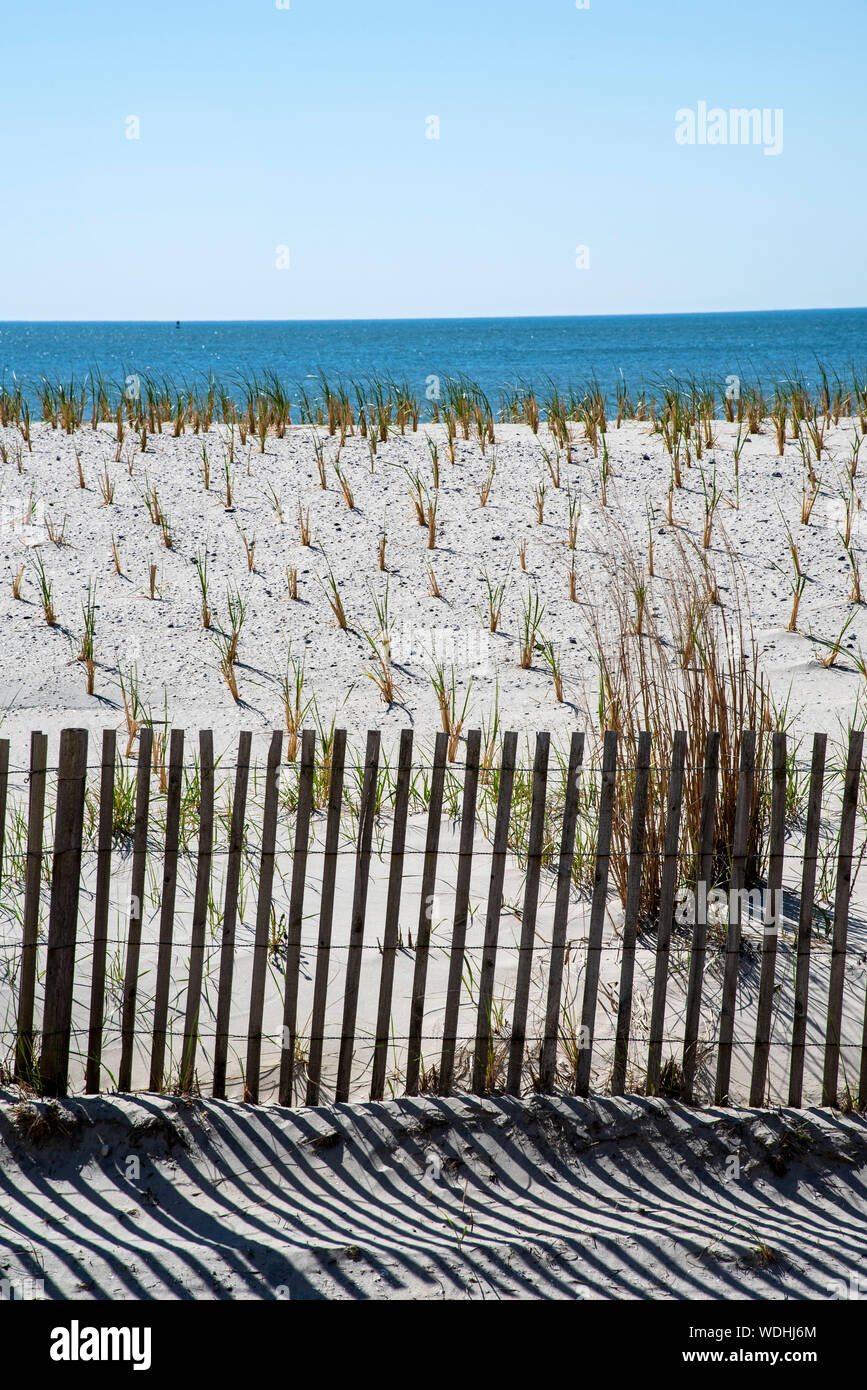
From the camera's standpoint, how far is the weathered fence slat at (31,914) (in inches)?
98.6

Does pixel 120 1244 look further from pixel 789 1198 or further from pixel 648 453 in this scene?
pixel 648 453

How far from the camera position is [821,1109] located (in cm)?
257

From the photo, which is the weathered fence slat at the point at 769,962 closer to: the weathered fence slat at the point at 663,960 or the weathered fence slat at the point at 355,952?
the weathered fence slat at the point at 663,960

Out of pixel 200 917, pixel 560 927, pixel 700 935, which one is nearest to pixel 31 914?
pixel 200 917

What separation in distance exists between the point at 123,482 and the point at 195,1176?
645 cm

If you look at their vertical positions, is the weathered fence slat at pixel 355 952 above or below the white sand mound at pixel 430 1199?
above

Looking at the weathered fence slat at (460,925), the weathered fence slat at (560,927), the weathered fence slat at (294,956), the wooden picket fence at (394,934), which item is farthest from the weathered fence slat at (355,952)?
the weathered fence slat at (560,927)

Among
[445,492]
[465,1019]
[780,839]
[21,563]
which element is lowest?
[465,1019]

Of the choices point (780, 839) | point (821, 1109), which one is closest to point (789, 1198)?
point (821, 1109)

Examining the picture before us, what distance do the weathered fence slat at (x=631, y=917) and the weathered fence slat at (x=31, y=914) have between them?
143 cm

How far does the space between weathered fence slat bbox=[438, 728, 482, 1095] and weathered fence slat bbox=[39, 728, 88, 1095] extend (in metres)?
0.91

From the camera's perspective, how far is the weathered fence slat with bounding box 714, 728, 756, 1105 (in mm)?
2529

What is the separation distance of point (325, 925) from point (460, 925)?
0.32m

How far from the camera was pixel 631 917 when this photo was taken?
2607 millimetres
